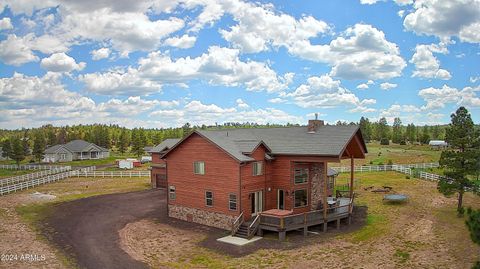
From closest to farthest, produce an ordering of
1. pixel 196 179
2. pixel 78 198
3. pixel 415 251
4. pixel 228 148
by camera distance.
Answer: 1. pixel 415 251
2. pixel 228 148
3. pixel 196 179
4. pixel 78 198

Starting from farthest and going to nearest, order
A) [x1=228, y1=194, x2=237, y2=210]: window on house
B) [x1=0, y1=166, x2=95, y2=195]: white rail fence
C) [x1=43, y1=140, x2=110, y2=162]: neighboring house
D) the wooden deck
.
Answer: [x1=43, y1=140, x2=110, y2=162]: neighboring house → [x1=0, y1=166, x2=95, y2=195]: white rail fence → [x1=228, y1=194, x2=237, y2=210]: window on house → the wooden deck

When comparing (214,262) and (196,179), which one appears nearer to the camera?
(214,262)

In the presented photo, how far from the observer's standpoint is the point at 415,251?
22.5 meters

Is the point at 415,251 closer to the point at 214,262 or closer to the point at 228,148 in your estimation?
the point at 214,262

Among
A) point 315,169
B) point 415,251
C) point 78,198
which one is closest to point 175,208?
point 315,169

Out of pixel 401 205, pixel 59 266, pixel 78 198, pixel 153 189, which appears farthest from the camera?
pixel 153 189

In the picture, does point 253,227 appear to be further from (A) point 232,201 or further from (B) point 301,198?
(B) point 301,198

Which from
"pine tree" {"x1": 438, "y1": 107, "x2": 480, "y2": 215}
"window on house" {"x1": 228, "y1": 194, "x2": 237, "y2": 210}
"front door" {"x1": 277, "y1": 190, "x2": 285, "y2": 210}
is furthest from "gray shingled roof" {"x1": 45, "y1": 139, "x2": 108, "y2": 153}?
"pine tree" {"x1": 438, "y1": 107, "x2": 480, "y2": 215}

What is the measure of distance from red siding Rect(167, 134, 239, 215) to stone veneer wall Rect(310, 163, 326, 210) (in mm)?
6697

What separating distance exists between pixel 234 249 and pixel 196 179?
27.3ft

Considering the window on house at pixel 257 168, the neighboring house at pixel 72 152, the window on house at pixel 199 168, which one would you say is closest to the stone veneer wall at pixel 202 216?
the window on house at pixel 199 168

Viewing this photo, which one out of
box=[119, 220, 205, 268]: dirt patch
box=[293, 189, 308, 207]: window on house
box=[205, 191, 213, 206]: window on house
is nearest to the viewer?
box=[119, 220, 205, 268]: dirt patch

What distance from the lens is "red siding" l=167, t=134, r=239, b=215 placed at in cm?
2842

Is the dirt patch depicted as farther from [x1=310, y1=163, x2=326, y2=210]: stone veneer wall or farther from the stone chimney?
the stone chimney
